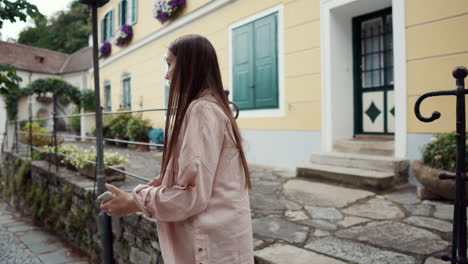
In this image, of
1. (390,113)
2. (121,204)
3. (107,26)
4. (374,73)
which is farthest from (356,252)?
(107,26)

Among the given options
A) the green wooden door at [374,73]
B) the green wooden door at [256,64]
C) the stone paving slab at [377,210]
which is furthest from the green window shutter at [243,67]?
the stone paving slab at [377,210]

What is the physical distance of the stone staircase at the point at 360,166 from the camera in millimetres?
3824

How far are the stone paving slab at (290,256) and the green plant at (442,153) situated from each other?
189 cm

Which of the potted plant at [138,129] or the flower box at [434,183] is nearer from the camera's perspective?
the flower box at [434,183]

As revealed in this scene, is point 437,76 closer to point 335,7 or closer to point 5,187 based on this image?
point 335,7

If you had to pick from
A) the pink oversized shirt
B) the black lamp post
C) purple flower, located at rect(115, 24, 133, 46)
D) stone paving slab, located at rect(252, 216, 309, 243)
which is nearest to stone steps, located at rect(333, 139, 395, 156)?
stone paving slab, located at rect(252, 216, 309, 243)

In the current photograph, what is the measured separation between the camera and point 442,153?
3260mm

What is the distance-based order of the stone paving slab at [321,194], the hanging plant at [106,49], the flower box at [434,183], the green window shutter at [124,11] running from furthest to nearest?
1. the hanging plant at [106,49]
2. the green window shutter at [124,11]
3. the stone paving slab at [321,194]
4. the flower box at [434,183]

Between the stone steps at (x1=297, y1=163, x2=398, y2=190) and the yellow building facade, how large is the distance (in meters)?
0.54

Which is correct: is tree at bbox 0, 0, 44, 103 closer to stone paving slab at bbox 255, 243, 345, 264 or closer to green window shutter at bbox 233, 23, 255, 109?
stone paving slab at bbox 255, 243, 345, 264

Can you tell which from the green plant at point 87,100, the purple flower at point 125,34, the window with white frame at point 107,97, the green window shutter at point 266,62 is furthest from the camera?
the green plant at point 87,100

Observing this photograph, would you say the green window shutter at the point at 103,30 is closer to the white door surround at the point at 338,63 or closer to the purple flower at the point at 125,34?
the purple flower at the point at 125,34

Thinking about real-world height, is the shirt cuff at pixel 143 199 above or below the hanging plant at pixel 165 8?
below

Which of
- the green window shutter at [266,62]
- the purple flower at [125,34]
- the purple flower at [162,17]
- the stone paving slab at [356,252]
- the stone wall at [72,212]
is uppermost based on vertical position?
the purple flower at [125,34]
